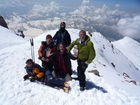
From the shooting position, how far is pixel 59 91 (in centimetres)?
1155

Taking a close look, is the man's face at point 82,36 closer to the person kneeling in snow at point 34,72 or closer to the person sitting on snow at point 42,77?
the person sitting on snow at point 42,77

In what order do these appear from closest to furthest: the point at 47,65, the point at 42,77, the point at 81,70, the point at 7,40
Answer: the point at 81,70, the point at 42,77, the point at 47,65, the point at 7,40

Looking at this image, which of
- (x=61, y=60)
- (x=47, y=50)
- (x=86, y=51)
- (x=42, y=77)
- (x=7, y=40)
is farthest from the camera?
(x=7, y=40)

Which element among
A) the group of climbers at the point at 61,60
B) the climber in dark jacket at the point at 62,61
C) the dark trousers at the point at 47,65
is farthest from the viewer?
the dark trousers at the point at 47,65

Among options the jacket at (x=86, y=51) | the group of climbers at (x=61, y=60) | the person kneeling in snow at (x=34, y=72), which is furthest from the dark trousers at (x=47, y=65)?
the jacket at (x=86, y=51)

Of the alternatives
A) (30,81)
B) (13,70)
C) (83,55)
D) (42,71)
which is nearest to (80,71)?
(83,55)

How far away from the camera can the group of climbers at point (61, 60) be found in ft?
36.0

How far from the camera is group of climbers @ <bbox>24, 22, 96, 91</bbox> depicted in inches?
432

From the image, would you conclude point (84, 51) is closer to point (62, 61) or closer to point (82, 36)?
point (82, 36)

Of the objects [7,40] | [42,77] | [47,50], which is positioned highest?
[47,50]

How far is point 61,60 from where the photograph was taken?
37.9 ft

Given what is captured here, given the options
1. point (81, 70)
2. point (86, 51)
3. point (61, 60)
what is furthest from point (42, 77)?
point (86, 51)

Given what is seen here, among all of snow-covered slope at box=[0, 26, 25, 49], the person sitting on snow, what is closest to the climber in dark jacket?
the person sitting on snow

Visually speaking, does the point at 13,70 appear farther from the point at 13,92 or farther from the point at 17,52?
the point at 17,52
